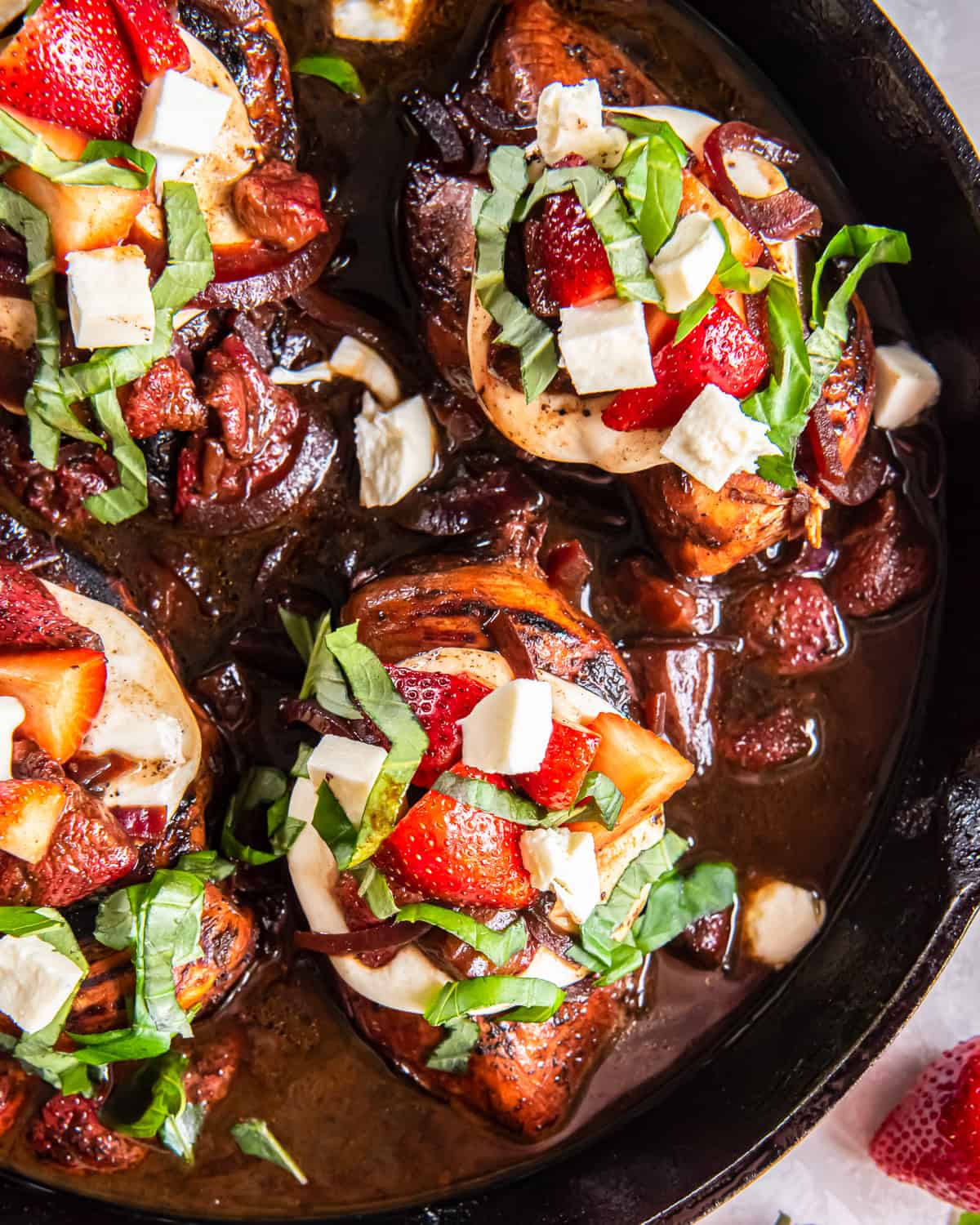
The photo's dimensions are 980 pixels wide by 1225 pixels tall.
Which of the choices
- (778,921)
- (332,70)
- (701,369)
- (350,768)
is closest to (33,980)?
(350,768)

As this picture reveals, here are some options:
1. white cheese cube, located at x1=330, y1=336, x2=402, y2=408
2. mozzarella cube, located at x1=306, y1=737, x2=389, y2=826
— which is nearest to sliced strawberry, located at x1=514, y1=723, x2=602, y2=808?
mozzarella cube, located at x1=306, y1=737, x2=389, y2=826

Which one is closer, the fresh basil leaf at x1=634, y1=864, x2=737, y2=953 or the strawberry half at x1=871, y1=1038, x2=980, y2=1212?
the fresh basil leaf at x1=634, y1=864, x2=737, y2=953

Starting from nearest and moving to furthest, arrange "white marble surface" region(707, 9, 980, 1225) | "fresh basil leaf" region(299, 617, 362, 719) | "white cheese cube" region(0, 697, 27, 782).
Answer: "white cheese cube" region(0, 697, 27, 782), "fresh basil leaf" region(299, 617, 362, 719), "white marble surface" region(707, 9, 980, 1225)

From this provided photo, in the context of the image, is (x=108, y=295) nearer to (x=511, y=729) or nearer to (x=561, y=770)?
(x=511, y=729)

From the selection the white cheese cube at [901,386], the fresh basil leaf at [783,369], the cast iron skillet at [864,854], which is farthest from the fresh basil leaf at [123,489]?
the white cheese cube at [901,386]

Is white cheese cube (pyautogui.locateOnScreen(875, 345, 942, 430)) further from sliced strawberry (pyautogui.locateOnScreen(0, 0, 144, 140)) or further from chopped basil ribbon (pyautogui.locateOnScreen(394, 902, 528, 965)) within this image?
sliced strawberry (pyautogui.locateOnScreen(0, 0, 144, 140))

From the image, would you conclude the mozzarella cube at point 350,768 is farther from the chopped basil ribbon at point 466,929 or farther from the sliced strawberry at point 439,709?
the chopped basil ribbon at point 466,929
